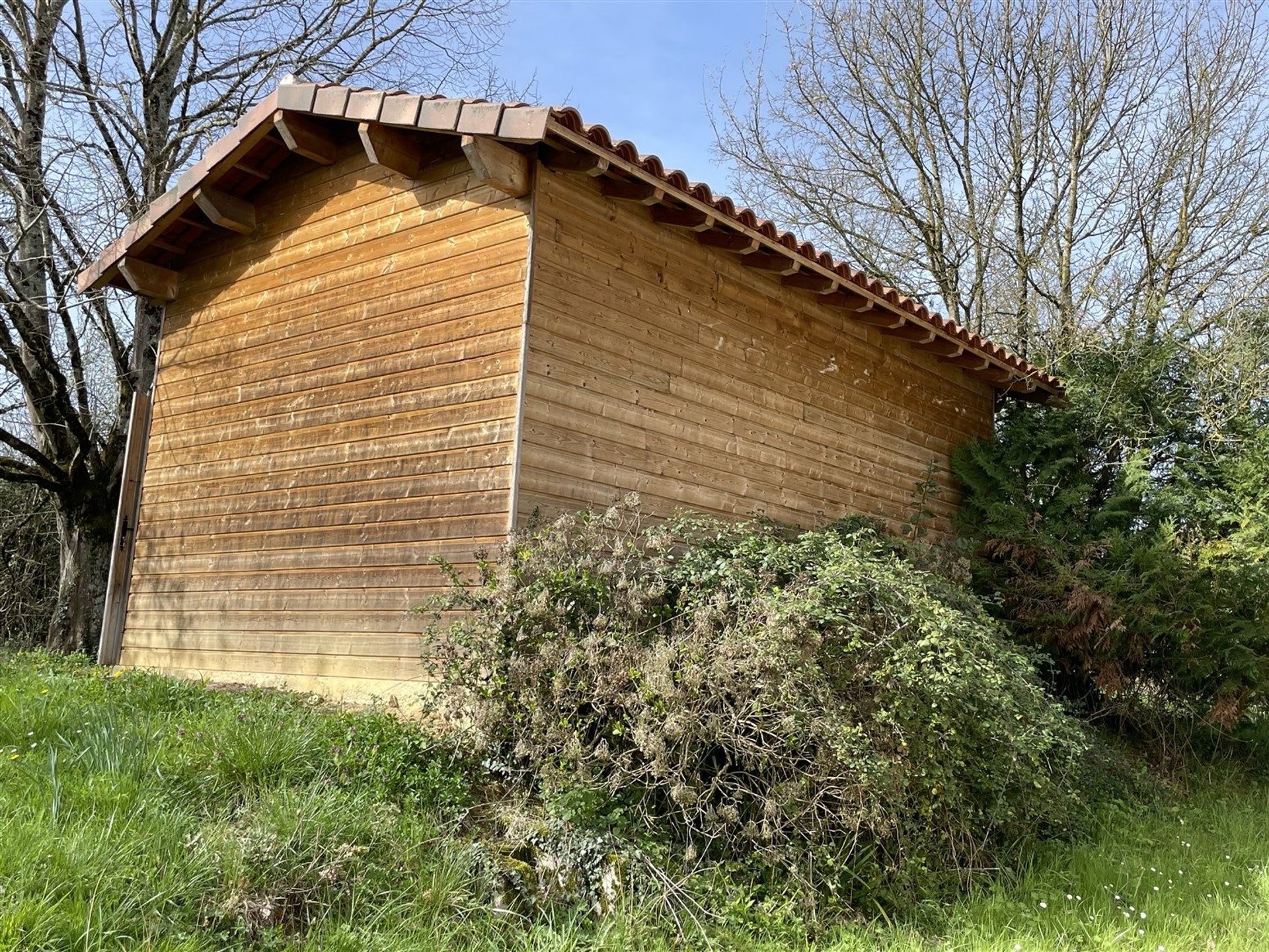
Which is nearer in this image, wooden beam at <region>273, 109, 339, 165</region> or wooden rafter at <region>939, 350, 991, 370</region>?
wooden beam at <region>273, 109, 339, 165</region>

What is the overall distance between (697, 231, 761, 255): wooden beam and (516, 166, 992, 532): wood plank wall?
0.10 meters

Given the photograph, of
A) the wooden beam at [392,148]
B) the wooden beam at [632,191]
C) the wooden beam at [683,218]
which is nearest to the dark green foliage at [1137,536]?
the wooden beam at [683,218]

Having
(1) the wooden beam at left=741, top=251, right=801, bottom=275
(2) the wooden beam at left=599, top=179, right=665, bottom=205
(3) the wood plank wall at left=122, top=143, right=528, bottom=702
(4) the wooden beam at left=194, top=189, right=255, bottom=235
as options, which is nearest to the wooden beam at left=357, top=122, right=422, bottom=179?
(3) the wood plank wall at left=122, top=143, right=528, bottom=702

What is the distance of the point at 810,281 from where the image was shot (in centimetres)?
848

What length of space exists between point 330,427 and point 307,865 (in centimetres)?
423

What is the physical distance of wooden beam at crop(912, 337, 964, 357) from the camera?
9781mm

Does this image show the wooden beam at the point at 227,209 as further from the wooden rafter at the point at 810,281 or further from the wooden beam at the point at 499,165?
the wooden rafter at the point at 810,281

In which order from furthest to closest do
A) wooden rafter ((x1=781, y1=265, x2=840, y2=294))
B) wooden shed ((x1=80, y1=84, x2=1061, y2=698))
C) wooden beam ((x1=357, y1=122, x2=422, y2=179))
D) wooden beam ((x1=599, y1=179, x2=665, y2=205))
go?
wooden rafter ((x1=781, y1=265, x2=840, y2=294))
wooden beam ((x1=357, y1=122, x2=422, y2=179))
wooden beam ((x1=599, y1=179, x2=665, y2=205))
wooden shed ((x1=80, y1=84, x2=1061, y2=698))

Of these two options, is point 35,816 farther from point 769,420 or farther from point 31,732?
point 769,420

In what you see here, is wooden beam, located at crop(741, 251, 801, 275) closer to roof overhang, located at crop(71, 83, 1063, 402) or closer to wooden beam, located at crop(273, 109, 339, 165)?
roof overhang, located at crop(71, 83, 1063, 402)

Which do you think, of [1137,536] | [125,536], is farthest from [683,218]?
[125,536]

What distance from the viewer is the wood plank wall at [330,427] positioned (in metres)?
6.77

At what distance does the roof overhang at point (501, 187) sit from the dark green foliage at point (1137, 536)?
80 centimetres

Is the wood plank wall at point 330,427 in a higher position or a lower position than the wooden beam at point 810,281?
lower
